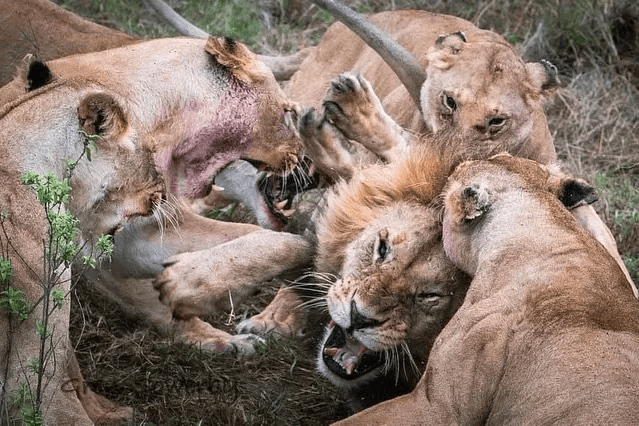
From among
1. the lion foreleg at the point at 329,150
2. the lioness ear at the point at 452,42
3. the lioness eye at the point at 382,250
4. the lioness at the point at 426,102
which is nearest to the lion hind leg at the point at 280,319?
the lioness at the point at 426,102

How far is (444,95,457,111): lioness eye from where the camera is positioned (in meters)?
4.59

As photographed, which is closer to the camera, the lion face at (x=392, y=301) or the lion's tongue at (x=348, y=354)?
the lion face at (x=392, y=301)

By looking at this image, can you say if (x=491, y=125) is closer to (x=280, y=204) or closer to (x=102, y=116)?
(x=280, y=204)

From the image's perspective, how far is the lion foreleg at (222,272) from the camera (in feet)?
12.2

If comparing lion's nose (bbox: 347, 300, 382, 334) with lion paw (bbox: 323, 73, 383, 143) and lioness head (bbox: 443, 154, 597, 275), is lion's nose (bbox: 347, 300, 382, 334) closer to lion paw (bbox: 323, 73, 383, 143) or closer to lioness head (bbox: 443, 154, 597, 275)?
lioness head (bbox: 443, 154, 597, 275)

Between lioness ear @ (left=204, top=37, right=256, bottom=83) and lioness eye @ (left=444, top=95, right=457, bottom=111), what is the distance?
0.92 m

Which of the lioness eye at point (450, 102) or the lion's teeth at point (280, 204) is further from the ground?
the lioness eye at point (450, 102)

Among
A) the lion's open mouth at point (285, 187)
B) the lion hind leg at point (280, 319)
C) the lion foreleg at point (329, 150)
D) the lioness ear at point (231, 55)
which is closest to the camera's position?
the lioness ear at point (231, 55)

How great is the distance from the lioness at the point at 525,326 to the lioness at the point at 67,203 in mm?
731

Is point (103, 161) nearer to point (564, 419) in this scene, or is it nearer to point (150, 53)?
point (150, 53)

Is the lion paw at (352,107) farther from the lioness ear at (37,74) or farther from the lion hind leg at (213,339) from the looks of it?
the lioness ear at (37,74)

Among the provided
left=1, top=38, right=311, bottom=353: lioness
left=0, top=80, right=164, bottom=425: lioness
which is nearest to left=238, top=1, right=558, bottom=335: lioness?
left=1, top=38, right=311, bottom=353: lioness

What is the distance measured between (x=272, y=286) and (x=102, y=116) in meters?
1.52

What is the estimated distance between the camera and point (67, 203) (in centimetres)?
334
